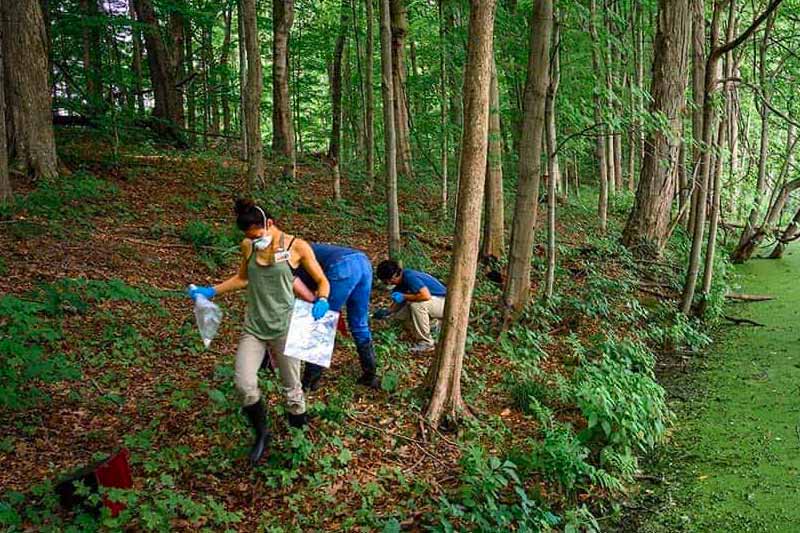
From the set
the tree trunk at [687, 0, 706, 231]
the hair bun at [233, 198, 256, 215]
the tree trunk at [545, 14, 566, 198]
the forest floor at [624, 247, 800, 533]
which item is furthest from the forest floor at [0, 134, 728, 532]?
the tree trunk at [687, 0, 706, 231]

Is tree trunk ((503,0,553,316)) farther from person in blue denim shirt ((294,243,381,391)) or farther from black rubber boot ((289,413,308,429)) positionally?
black rubber boot ((289,413,308,429))

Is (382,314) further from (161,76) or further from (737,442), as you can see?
(161,76)

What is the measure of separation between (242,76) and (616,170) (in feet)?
40.8

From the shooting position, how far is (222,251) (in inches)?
333

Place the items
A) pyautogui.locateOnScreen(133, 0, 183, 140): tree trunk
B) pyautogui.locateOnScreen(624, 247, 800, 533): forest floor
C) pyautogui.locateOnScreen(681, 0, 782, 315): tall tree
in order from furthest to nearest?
pyautogui.locateOnScreen(133, 0, 183, 140): tree trunk → pyautogui.locateOnScreen(681, 0, 782, 315): tall tree → pyautogui.locateOnScreen(624, 247, 800, 533): forest floor

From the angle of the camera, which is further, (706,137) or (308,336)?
(706,137)

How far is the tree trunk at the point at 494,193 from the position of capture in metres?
9.26

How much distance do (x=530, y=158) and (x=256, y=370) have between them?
14.4 ft

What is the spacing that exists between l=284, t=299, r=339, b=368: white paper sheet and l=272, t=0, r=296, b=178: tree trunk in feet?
31.1

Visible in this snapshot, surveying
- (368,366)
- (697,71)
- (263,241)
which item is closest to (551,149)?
(697,71)

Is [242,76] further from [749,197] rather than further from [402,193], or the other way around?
[749,197]

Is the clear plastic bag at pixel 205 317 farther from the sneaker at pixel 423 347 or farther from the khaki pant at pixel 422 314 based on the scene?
the sneaker at pixel 423 347

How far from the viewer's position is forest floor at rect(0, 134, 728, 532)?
3.92m

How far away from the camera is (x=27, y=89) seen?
946cm
